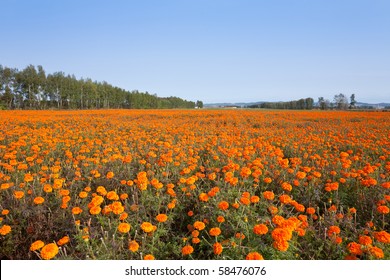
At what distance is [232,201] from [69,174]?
3.02 meters

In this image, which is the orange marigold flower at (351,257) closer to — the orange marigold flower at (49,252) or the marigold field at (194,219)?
the marigold field at (194,219)

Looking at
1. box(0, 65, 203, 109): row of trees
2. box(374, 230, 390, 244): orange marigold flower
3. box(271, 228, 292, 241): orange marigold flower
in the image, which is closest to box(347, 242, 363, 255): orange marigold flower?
box(374, 230, 390, 244): orange marigold flower

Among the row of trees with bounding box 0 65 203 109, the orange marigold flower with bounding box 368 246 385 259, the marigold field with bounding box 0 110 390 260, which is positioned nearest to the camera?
the orange marigold flower with bounding box 368 246 385 259

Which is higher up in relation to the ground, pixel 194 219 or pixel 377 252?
pixel 377 252

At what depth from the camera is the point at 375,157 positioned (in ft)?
20.9

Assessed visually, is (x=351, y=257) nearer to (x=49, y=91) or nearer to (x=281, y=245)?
(x=281, y=245)

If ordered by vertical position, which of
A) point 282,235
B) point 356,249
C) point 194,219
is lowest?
point 194,219

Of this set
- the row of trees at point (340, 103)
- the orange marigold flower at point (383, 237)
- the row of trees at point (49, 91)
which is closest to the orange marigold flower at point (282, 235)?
the orange marigold flower at point (383, 237)

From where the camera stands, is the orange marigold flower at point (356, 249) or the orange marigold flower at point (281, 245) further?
the orange marigold flower at point (356, 249)

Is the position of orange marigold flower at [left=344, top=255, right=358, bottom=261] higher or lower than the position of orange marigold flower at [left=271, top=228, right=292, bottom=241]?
lower

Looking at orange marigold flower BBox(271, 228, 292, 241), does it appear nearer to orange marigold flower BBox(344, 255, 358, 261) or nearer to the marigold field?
the marigold field

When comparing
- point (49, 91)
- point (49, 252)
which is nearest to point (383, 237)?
point (49, 252)

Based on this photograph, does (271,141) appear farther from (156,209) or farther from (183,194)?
(156,209)
